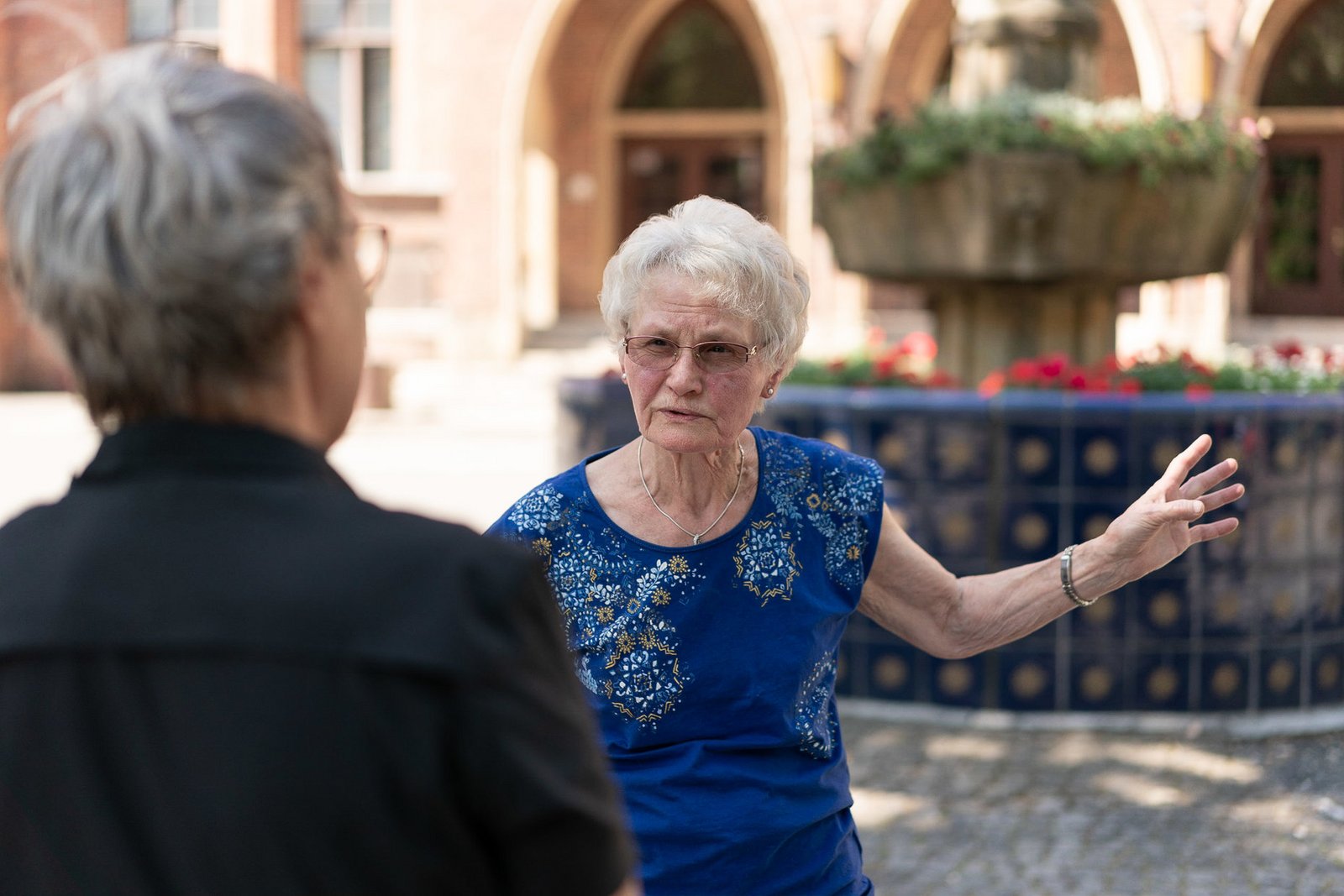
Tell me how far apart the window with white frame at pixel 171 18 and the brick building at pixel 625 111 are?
0.04 meters

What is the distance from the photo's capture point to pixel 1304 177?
23.4 m

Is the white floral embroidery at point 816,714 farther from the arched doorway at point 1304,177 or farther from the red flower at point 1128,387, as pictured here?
the arched doorway at point 1304,177

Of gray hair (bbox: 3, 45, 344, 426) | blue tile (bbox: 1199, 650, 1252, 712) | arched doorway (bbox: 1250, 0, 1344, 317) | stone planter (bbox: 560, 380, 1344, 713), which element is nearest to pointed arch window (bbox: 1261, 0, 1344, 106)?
arched doorway (bbox: 1250, 0, 1344, 317)

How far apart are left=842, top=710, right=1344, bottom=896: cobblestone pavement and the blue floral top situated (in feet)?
7.29

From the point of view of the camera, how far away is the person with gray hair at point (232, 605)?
1172 millimetres

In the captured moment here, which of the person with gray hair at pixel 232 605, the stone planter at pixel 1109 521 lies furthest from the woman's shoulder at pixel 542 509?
the stone planter at pixel 1109 521

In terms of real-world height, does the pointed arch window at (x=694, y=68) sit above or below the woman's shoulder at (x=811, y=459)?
above

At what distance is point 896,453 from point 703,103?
20.0 m

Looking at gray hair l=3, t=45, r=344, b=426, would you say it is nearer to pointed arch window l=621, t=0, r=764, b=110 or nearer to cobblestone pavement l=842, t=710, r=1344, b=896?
cobblestone pavement l=842, t=710, r=1344, b=896

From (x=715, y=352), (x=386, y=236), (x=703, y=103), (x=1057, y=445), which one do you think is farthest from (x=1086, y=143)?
(x=703, y=103)

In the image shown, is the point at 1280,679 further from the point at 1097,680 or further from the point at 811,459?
the point at 811,459

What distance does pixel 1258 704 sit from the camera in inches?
238

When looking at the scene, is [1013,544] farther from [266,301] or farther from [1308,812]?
[266,301]

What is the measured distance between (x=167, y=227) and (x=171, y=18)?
26644 mm
